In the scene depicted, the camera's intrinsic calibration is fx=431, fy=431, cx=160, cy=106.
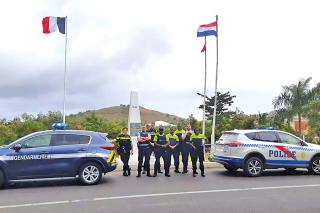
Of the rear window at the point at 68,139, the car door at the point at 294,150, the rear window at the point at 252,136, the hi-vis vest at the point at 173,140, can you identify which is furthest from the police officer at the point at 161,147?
the car door at the point at 294,150

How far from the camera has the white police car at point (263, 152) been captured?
14219mm

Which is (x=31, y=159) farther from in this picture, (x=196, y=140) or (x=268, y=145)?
(x=268, y=145)

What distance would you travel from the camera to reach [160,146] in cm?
1427

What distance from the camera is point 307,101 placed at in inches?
1265

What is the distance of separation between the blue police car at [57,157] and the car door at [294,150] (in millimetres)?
5970

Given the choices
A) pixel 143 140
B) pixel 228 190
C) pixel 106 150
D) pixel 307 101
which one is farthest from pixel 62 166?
pixel 307 101

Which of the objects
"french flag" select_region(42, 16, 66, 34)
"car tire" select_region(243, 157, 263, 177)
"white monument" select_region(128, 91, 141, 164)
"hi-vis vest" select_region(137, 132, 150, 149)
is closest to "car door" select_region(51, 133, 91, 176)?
"hi-vis vest" select_region(137, 132, 150, 149)

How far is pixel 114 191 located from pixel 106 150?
5.77 feet

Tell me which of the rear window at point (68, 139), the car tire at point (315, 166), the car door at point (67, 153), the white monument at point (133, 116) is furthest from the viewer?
the white monument at point (133, 116)

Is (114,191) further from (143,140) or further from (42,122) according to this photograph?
(42,122)

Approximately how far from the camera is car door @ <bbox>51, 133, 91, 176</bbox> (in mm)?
11969

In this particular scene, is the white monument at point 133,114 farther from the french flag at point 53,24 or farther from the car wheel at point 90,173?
the car wheel at point 90,173

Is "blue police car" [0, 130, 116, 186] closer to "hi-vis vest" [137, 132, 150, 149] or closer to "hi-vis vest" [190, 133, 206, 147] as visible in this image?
"hi-vis vest" [137, 132, 150, 149]

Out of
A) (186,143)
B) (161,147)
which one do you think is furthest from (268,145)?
(161,147)
